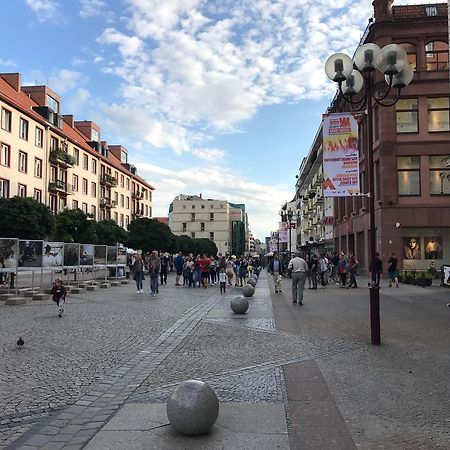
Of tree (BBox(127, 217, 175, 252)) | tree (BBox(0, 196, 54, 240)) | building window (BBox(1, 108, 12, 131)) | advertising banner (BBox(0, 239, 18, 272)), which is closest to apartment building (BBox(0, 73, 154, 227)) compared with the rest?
building window (BBox(1, 108, 12, 131))

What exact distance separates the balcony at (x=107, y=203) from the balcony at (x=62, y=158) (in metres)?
12.9

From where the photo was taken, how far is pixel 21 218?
3175 cm

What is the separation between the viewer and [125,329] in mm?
11227

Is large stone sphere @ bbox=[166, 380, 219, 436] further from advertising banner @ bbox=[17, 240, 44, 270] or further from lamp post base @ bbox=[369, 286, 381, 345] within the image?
advertising banner @ bbox=[17, 240, 44, 270]

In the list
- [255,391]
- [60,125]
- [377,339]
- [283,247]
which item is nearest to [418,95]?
[377,339]

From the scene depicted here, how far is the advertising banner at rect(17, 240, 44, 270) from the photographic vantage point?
731 inches

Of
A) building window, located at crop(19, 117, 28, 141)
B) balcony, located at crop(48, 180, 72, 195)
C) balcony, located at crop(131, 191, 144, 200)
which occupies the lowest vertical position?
balcony, located at crop(48, 180, 72, 195)

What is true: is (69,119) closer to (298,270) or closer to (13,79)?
(13,79)

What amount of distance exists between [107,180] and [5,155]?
85.6 ft

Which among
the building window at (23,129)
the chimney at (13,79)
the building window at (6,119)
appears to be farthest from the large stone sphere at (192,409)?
the chimney at (13,79)

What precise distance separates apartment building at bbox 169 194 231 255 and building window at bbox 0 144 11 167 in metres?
101

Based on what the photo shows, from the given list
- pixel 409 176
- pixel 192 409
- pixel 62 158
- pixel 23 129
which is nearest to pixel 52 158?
pixel 62 158

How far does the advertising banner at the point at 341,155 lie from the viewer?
1174 cm

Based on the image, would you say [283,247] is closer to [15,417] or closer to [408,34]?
[408,34]
